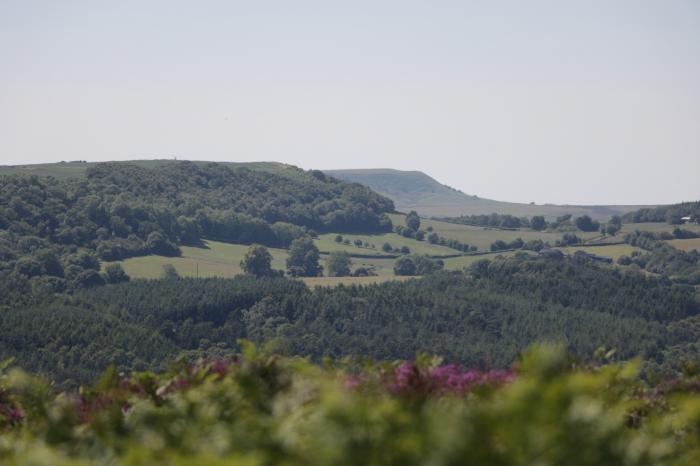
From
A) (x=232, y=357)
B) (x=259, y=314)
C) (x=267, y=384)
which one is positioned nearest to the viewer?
(x=267, y=384)

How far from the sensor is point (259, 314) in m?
193

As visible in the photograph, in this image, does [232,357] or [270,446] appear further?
[232,357]

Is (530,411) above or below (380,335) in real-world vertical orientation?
above

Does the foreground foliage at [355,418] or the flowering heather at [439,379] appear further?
the flowering heather at [439,379]

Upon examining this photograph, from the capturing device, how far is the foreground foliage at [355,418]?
32.2 feet

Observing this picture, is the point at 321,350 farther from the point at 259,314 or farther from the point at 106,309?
the point at 106,309

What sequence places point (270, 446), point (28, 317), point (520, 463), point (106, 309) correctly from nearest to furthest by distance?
point (520, 463), point (270, 446), point (28, 317), point (106, 309)

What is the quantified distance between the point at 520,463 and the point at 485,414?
2.09ft

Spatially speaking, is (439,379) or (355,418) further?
Result: (439,379)

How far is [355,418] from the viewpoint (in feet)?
33.0

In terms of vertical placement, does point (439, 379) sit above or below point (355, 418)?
below

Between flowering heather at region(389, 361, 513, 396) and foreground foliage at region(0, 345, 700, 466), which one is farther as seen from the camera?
flowering heather at region(389, 361, 513, 396)

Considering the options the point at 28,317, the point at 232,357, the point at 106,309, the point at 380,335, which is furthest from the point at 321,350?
the point at 232,357

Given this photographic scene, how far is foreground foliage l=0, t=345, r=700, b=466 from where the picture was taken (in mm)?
9812
